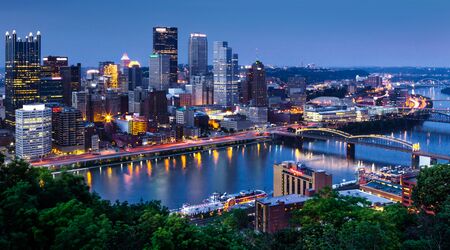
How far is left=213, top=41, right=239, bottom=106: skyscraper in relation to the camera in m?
25.0

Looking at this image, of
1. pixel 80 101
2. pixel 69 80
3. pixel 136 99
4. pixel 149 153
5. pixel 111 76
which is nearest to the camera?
pixel 149 153

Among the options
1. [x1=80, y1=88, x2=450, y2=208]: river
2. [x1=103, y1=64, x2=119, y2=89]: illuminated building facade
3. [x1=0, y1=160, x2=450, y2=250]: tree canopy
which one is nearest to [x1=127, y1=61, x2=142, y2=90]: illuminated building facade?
[x1=103, y1=64, x2=119, y2=89]: illuminated building facade

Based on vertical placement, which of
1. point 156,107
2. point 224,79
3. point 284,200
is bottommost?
point 284,200

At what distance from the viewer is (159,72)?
2823cm

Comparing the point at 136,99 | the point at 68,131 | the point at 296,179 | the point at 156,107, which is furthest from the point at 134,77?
the point at 296,179

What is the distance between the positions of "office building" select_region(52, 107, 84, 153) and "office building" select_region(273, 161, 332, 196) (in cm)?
647

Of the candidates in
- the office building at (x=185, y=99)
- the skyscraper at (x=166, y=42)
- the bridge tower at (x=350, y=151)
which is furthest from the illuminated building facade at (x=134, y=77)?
the bridge tower at (x=350, y=151)

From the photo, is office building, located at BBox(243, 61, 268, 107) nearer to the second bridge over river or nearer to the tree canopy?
the second bridge over river

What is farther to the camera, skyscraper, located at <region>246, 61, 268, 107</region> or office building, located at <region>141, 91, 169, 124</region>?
skyscraper, located at <region>246, 61, 268, 107</region>

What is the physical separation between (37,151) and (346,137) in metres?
7.47

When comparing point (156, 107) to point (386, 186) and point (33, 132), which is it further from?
point (386, 186)

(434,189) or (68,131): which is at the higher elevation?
(434,189)

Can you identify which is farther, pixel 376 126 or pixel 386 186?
pixel 376 126

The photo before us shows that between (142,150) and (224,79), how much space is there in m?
12.4
